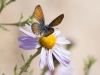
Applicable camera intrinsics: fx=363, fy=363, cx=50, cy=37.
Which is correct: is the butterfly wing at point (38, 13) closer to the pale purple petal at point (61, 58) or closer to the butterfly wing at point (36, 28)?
the butterfly wing at point (36, 28)

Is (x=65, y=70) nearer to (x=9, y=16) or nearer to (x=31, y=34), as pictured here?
(x=31, y=34)

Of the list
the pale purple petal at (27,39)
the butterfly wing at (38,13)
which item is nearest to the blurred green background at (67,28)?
the pale purple petal at (27,39)

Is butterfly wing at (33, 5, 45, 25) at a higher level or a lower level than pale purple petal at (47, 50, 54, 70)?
higher

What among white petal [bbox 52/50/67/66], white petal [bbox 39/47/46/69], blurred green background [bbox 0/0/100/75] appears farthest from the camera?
blurred green background [bbox 0/0/100/75]

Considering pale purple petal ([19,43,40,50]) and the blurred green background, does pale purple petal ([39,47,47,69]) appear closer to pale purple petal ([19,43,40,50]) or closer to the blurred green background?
pale purple petal ([19,43,40,50])

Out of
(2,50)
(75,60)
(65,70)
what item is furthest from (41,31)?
(75,60)

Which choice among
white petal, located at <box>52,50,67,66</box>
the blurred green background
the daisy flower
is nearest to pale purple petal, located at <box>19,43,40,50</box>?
the daisy flower

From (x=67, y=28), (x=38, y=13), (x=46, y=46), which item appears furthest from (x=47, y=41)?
(x=67, y=28)
